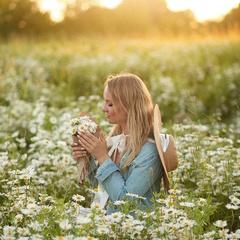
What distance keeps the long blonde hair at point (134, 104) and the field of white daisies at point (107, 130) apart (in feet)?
1.28

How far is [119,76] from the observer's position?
315 cm

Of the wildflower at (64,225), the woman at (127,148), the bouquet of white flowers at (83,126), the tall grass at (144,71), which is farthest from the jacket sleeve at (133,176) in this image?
the tall grass at (144,71)

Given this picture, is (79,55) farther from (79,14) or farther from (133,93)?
(79,14)

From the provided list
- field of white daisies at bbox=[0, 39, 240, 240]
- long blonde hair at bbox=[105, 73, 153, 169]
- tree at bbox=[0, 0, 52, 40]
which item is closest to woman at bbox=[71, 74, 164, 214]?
long blonde hair at bbox=[105, 73, 153, 169]

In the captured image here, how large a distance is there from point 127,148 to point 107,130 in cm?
191

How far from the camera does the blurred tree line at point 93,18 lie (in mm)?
32250

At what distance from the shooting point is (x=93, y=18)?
123 ft

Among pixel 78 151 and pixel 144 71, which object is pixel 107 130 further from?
pixel 144 71

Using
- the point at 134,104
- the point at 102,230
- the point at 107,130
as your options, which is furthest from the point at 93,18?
the point at 102,230

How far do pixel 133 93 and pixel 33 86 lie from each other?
510 centimetres

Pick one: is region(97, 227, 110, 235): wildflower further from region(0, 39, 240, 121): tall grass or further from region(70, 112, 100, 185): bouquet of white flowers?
region(0, 39, 240, 121): tall grass

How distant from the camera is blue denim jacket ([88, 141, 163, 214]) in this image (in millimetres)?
2867

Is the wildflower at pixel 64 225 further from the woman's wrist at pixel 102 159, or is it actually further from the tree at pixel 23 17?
the tree at pixel 23 17

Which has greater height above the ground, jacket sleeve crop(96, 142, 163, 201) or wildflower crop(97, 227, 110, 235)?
jacket sleeve crop(96, 142, 163, 201)
